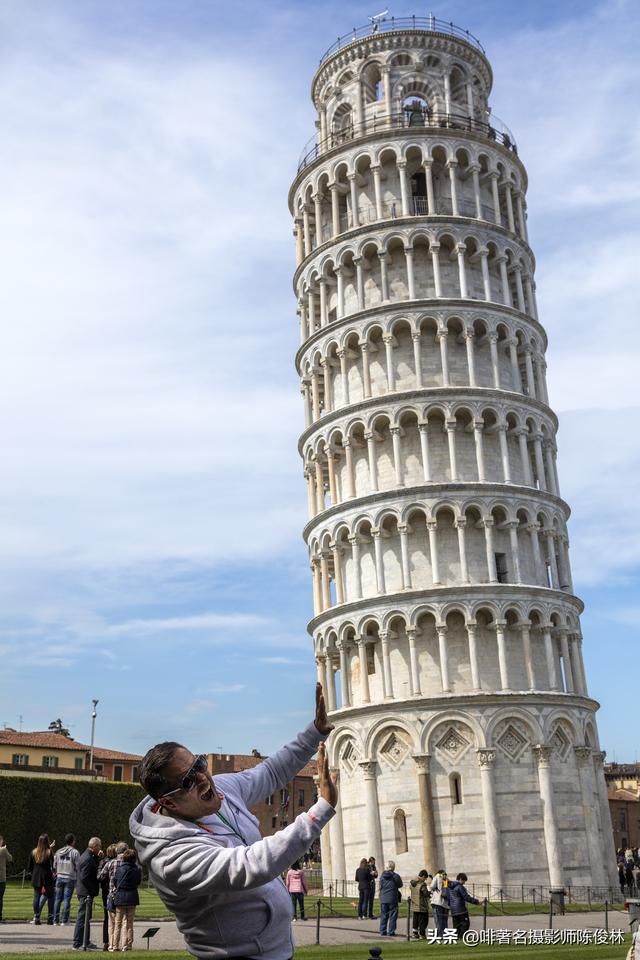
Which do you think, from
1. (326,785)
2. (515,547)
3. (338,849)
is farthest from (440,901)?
(515,547)

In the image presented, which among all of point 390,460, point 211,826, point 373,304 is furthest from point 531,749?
point 211,826

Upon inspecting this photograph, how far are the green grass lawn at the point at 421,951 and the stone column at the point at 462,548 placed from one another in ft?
73.3

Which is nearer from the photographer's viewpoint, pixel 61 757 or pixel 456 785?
pixel 456 785

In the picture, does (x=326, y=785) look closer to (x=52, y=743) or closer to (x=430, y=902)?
(x=430, y=902)

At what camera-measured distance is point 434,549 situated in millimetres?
42844

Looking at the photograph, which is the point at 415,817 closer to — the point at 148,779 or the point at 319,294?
the point at 319,294

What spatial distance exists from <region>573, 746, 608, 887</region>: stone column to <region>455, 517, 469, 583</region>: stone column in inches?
330

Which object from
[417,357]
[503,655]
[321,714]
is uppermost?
[417,357]

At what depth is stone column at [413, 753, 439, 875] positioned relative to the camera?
38688mm

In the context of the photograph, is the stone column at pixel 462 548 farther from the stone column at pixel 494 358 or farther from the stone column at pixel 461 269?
the stone column at pixel 461 269

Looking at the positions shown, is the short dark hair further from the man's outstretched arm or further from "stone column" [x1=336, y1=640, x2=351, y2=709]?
"stone column" [x1=336, y1=640, x2=351, y2=709]

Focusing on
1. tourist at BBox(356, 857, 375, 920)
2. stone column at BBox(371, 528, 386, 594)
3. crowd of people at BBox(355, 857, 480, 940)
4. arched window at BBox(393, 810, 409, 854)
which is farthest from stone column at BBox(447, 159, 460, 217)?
crowd of people at BBox(355, 857, 480, 940)

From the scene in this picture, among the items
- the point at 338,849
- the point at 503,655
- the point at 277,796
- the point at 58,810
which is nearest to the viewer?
the point at 503,655

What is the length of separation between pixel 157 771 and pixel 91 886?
54.2 feet
